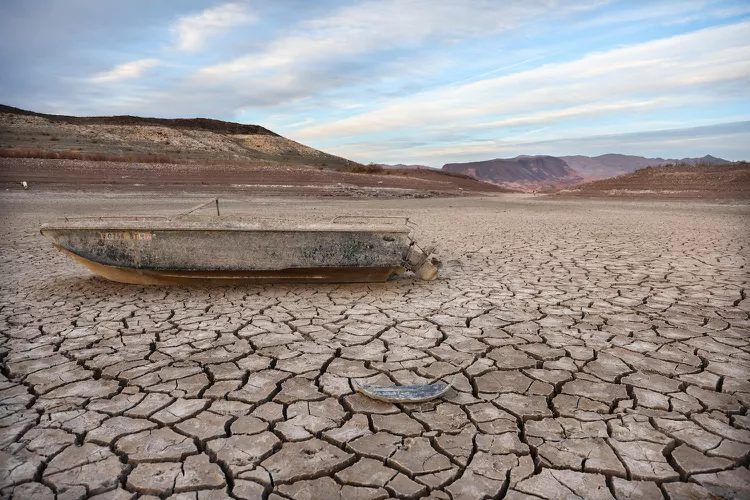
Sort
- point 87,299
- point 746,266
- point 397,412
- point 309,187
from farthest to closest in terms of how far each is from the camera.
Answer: point 309,187 → point 746,266 → point 87,299 → point 397,412

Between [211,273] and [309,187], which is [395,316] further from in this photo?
[309,187]

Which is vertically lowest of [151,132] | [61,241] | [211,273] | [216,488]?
[216,488]

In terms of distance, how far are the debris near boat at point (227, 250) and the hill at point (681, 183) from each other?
1837 centimetres

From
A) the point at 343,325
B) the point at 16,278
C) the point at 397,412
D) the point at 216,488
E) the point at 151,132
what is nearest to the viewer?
the point at 216,488

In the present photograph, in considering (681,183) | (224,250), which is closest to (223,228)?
(224,250)

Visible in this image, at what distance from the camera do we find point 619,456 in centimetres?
197

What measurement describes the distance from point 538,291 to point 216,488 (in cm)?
375

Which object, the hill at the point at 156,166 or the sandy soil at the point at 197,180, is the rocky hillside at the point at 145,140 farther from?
the sandy soil at the point at 197,180

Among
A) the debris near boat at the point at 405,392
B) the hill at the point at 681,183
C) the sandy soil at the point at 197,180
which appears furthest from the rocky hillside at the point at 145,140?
the debris near boat at the point at 405,392

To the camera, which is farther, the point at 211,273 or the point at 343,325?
the point at 211,273

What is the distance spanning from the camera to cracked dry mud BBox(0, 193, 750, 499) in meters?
1.85

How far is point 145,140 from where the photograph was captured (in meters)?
35.4

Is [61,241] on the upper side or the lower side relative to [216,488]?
upper

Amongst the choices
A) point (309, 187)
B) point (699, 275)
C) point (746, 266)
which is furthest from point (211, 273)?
point (309, 187)
